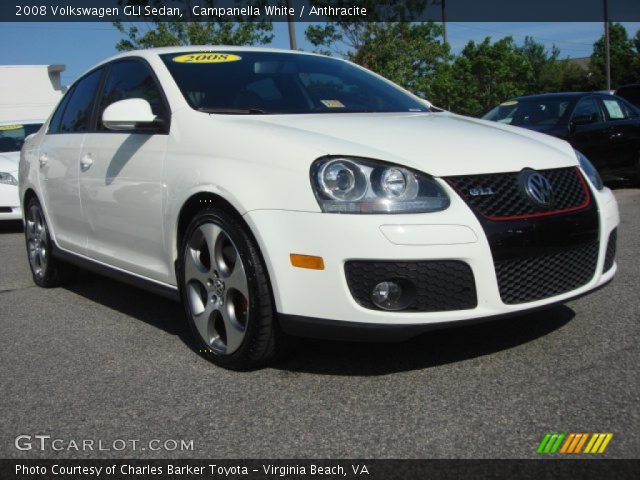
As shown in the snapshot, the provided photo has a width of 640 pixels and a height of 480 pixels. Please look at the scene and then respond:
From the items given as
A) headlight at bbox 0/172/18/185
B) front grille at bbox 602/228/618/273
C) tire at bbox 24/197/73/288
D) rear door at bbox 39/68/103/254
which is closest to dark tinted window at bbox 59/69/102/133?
rear door at bbox 39/68/103/254

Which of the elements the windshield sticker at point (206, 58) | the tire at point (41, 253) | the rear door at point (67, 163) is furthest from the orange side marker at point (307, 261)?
the tire at point (41, 253)

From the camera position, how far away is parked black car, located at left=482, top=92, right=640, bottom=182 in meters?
9.21

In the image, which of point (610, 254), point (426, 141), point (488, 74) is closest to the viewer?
point (426, 141)

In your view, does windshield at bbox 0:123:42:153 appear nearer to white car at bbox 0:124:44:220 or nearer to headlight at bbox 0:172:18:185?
white car at bbox 0:124:44:220

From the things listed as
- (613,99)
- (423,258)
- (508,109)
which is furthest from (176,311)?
(613,99)

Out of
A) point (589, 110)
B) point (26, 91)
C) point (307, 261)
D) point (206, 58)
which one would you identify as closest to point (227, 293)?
point (307, 261)

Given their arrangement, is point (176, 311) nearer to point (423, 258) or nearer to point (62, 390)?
point (62, 390)

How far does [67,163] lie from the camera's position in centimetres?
454

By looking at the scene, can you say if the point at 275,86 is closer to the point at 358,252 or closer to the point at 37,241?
the point at 358,252

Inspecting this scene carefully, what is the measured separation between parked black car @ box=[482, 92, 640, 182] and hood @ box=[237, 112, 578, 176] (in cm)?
600

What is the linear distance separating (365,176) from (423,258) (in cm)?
39

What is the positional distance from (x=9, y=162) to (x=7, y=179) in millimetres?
360

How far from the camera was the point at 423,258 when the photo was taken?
107 inches
